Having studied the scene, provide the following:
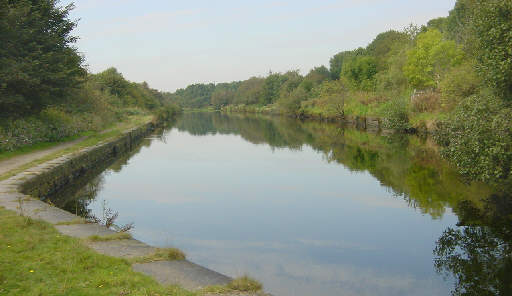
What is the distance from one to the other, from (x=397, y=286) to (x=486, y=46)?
746 centimetres

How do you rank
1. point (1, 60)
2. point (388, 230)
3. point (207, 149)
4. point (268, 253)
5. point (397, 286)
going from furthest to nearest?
point (207, 149)
point (1, 60)
point (388, 230)
point (268, 253)
point (397, 286)

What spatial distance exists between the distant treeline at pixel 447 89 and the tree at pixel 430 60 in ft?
0.25

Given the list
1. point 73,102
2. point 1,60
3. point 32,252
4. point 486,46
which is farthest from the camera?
point 73,102

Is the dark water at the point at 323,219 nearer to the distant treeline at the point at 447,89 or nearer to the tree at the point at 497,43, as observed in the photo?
the distant treeline at the point at 447,89

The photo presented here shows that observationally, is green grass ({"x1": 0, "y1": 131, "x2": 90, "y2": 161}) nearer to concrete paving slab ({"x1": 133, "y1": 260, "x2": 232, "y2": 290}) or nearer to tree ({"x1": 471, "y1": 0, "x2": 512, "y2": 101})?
concrete paving slab ({"x1": 133, "y1": 260, "x2": 232, "y2": 290})

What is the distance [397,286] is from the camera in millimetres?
7254

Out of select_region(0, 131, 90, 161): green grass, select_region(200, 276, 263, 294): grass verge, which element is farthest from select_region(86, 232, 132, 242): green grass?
select_region(0, 131, 90, 161): green grass

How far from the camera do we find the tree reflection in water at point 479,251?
7105 mm

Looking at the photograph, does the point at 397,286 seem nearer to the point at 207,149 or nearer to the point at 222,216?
the point at 222,216

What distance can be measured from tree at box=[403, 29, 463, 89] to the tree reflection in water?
2562 cm

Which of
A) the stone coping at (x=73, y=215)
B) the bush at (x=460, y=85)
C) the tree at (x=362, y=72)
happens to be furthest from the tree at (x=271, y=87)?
the stone coping at (x=73, y=215)

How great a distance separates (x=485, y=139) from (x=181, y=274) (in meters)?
8.00

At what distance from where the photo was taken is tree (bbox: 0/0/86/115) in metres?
17.5

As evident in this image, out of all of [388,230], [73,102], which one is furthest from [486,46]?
[73,102]
